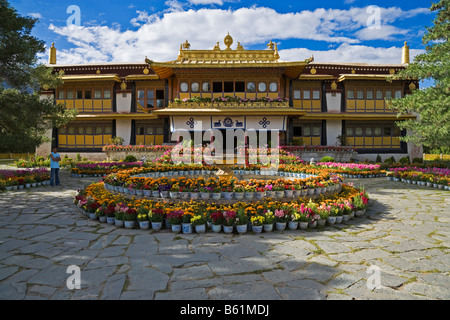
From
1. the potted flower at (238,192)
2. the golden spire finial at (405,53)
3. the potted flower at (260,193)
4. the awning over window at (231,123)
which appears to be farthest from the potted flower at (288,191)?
the golden spire finial at (405,53)

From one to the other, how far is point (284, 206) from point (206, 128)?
16.6 metres

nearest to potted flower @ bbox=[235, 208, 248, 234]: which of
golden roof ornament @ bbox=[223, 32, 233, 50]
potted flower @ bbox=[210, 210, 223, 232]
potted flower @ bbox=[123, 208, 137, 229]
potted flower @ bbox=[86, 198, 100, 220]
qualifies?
potted flower @ bbox=[210, 210, 223, 232]

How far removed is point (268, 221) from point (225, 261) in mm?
1869

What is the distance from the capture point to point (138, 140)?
2681 centimetres

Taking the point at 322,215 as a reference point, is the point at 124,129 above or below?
above

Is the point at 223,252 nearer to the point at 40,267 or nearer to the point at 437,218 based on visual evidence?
the point at 40,267

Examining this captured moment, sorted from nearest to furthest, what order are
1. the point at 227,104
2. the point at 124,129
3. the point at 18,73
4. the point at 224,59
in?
the point at 18,73, the point at 227,104, the point at 224,59, the point at 124,129

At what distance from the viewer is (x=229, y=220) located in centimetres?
571

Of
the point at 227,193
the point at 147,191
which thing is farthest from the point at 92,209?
the point at 227,193

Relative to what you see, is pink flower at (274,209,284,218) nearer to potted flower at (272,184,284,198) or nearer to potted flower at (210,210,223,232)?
potted flower at (210,210,223,232)

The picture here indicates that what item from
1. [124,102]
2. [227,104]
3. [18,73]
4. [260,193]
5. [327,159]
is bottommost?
[260,193]

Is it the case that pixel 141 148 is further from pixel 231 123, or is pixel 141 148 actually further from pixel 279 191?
pixel 279 191

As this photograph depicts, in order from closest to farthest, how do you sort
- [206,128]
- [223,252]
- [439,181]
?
[223,252] → [439,181] → [206,128]
